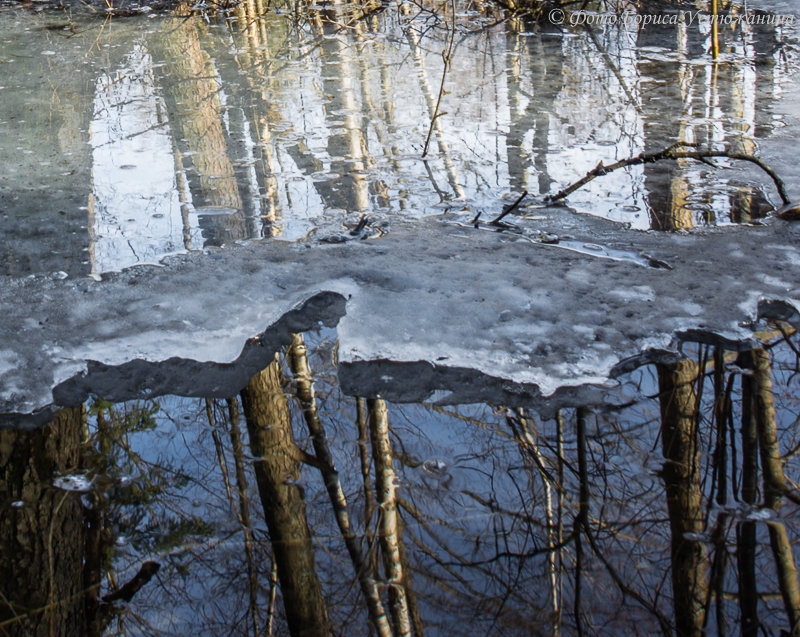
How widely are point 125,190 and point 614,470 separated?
128 inches

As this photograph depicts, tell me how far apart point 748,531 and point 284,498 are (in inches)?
45.2

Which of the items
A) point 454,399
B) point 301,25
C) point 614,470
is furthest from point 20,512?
point 301,25

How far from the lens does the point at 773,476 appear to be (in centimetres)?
207

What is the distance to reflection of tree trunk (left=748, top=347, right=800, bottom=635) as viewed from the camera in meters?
1.68

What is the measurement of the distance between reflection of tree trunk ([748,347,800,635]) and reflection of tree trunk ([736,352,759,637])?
2 cm

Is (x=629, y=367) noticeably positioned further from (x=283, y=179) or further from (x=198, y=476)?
(x=283, y=179)

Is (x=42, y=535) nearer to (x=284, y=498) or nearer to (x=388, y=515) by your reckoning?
(x=284, y=498)

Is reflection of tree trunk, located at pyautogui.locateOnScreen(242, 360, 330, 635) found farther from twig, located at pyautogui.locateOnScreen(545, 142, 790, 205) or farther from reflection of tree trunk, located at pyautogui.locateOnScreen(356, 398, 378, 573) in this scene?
twig, located at pyautogui.locateOnScreen(545, 142, 790, 205)

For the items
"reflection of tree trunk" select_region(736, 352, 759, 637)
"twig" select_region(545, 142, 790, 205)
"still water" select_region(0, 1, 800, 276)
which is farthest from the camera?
"still water" select_region(0, 1, 800, 276)

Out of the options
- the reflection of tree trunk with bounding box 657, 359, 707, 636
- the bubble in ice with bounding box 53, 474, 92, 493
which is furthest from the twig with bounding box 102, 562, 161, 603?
the reflection of tree trunk with bounding box 657, 359, 707, 636

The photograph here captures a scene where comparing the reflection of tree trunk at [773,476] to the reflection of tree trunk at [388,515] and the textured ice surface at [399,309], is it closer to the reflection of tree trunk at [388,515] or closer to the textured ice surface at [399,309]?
the textured ice surface at [399,309]
